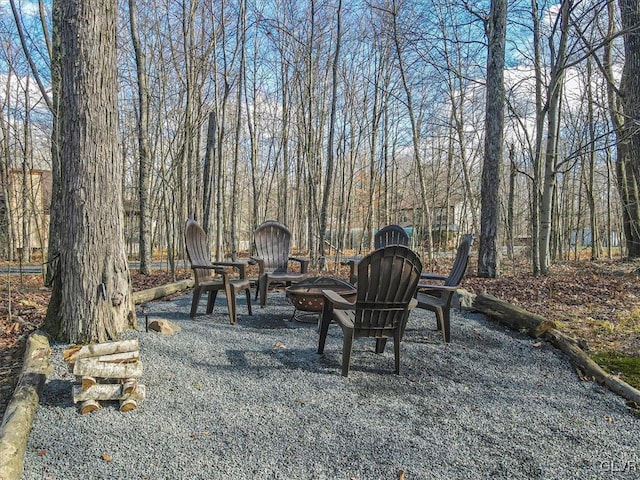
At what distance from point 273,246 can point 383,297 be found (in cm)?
315

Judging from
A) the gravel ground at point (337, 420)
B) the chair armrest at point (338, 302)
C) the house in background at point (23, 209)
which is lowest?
the gravel ground at point (337, 420)

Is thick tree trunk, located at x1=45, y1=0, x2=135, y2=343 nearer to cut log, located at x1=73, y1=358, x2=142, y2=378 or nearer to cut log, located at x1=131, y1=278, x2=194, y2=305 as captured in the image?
cut log, located at x1=73, y1=358, x2=142, y2=378

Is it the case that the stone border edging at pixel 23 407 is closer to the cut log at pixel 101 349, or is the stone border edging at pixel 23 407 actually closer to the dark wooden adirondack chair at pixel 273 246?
the cut log at pixel 101 349

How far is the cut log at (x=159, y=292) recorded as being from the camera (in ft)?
16.5

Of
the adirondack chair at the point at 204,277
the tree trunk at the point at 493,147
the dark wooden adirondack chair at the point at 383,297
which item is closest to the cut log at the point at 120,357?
the dark wooden adirondack chair at the point at 383,297

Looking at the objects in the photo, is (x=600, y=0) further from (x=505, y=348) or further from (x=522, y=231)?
(x=522, y=231)

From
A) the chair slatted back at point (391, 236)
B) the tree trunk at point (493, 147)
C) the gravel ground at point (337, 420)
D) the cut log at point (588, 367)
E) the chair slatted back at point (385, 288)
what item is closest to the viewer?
the gravel ground at point (337, 420)

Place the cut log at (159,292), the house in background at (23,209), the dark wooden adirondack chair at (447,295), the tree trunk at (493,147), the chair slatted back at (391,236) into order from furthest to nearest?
the tree trunk at (493,147) < the chair slatted back at (391,236) < the cut log at (159,292) < the house in background at (23,209) < the dark wooden adirondack chair at (447,295)

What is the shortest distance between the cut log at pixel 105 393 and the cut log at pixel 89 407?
31 mm

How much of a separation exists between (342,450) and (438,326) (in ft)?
7.57

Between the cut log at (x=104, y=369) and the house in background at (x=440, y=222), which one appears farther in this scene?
the house in background at (x=440, y=222)

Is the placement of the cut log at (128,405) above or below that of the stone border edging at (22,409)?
below

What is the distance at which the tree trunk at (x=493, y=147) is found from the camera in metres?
6.95

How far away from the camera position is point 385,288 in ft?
9.50
